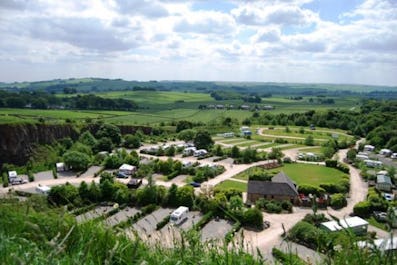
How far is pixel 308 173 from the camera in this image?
111ft

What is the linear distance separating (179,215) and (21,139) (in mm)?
25556

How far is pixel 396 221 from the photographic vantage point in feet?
9.46

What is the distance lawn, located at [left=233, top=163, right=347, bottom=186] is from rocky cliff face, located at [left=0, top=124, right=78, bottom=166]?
74.6ft

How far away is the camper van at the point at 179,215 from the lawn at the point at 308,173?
10.9 metres

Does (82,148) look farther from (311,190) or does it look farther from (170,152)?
(311,190)

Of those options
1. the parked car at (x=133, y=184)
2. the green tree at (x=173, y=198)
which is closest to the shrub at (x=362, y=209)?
the green tree at (x=173, y=198)

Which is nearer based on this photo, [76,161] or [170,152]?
[76,161]

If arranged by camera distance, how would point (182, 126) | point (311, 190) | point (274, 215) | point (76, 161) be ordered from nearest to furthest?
point (274, 215)
point (311, 190)
point (76, 161)
point (182, 126)

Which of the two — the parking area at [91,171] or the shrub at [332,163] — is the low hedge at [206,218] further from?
the shrub at [332,163]

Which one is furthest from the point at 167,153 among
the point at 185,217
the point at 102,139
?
the point at 185,217

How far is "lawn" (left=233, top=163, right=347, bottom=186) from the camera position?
31289mm

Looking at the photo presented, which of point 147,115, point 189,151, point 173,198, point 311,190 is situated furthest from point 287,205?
point 147,115

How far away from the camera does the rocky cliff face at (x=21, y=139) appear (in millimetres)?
37094

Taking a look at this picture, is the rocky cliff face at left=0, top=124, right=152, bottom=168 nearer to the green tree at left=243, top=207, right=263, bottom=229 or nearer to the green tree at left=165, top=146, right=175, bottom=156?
the green tree at left=165, top=146, right=175, bottom=156
